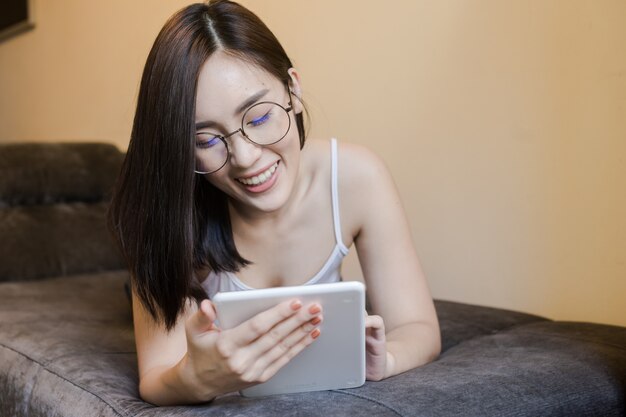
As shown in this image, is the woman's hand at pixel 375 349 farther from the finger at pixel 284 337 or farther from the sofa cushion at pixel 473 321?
the sofa cushion at pixel 473 321

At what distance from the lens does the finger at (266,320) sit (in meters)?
0.86

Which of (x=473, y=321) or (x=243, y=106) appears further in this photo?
(x=473, y=321)

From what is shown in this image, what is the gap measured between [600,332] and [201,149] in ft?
2.50

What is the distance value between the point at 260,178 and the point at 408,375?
1.20 feet

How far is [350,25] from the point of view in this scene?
206 cm

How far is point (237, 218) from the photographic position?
139 cm

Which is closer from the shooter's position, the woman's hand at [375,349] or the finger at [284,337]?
the finger at [284,337]

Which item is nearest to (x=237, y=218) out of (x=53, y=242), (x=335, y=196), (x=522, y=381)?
(x=335, y=196)

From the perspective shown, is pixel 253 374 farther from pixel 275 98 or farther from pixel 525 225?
pixel 525 225

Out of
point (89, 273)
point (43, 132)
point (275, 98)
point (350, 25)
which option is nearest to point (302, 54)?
point (350, 25)

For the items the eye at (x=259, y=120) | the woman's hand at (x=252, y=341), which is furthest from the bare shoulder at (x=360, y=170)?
the woman's hand at (x=252, y=341)

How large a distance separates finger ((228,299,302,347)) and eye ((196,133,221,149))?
0.33 meters

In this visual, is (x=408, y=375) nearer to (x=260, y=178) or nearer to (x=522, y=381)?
(x=522, y=381)

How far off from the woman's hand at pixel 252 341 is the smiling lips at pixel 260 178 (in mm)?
304
